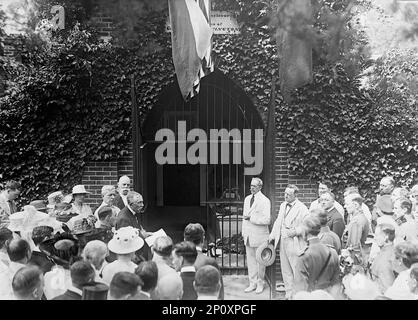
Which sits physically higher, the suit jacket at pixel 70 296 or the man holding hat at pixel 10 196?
the man holding hat at pixel 10 196

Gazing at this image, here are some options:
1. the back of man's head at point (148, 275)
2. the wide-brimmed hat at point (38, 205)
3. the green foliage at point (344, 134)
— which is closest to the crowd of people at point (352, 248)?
the green foliage at point (344, 134)

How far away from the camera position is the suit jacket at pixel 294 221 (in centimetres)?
497

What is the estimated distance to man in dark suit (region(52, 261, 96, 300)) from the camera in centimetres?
294

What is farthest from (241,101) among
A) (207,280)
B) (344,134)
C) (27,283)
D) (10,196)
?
(27,283)

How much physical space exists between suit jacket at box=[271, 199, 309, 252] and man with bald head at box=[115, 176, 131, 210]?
1786 millimetres

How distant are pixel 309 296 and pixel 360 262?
1287 millimetres

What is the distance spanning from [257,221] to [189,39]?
7.14ft

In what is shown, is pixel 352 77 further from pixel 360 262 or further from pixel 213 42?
pixel 360 262

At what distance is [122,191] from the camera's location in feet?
18.2

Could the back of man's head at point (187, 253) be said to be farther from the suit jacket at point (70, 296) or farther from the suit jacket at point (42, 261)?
the suit jacket at point (42, 261)

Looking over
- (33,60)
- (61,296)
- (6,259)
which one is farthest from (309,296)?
(33,60)

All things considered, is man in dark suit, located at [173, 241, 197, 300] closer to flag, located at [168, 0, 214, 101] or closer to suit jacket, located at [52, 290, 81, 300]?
suit jacket, located at [52, 290, 81, 300]

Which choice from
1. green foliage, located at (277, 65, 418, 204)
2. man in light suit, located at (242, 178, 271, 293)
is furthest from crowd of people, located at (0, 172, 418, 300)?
green foliage, located at (277, 65, 418, 204)

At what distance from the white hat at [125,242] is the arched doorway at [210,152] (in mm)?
2255
